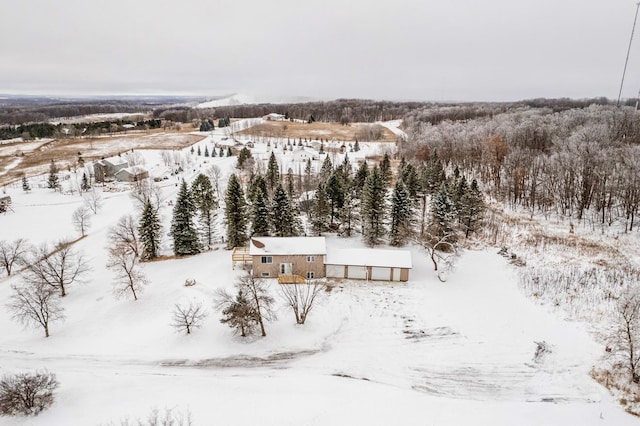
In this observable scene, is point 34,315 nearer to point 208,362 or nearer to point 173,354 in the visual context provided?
point 173,354

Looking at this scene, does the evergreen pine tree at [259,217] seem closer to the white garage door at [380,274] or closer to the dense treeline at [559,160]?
the white garage door at [380,274]

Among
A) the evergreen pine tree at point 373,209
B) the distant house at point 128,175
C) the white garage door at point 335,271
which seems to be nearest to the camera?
the white garage door at point 335,271

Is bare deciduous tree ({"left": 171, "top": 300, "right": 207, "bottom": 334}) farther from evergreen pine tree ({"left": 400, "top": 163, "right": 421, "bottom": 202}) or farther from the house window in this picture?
evergreen pine tree ({"left": 400, "top": 163, "right": 421, "bottom": 202})

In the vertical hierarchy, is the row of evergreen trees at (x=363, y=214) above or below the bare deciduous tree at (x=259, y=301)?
above

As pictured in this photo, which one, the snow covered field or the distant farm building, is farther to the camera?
the distant farm building

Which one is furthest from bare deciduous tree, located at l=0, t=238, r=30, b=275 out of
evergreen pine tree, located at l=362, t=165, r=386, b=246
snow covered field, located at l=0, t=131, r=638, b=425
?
evergreen pine tree, located at l=362, t=165, r=386, b=246

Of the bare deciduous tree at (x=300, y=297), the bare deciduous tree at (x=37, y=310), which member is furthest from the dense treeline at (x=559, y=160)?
the bare deciduous tree at (x=37, y=310)
